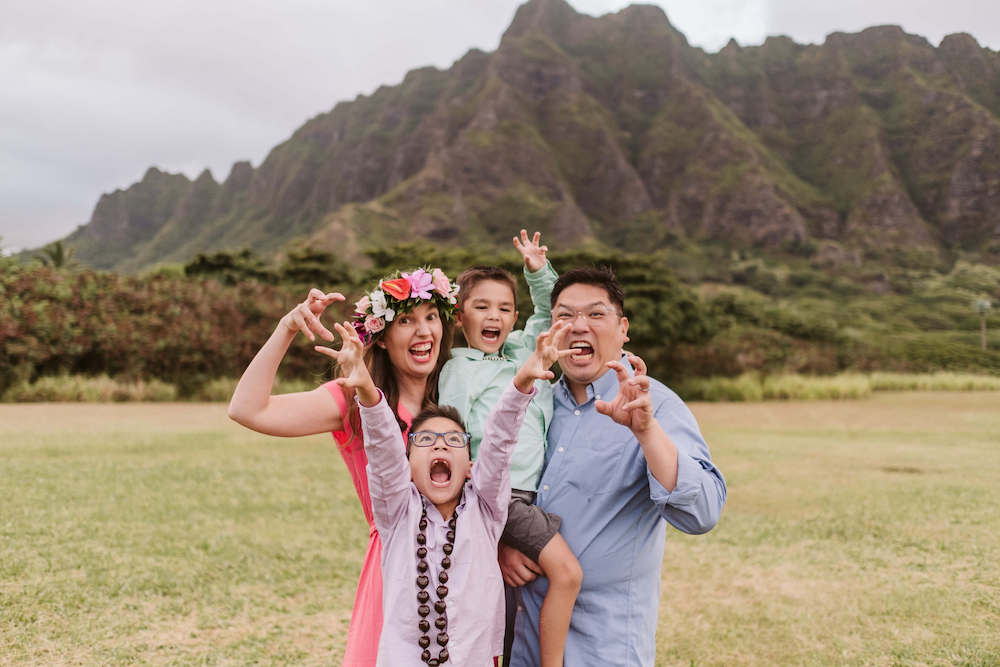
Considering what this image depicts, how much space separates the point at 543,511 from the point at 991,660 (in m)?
3.95

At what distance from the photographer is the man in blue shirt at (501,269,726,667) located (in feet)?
7.03

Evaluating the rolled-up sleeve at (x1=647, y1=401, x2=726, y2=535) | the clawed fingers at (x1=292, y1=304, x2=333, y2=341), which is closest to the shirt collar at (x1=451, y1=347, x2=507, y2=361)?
the clawed fingers at (x1=292, y1=304, x2=333, y2=341)

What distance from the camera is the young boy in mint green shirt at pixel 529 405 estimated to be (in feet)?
7.07

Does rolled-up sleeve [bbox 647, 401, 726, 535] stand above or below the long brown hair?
below

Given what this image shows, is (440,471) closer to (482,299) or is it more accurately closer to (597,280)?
(597,280)

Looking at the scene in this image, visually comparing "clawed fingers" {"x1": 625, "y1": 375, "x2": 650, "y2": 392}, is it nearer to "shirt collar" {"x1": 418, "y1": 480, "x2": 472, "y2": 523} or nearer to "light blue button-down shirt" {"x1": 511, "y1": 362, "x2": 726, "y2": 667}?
"light blue button-down shirt" {"x1": 511, "y1": 362, "x2": 726, "y2": 667}

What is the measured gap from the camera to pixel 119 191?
178250 mm

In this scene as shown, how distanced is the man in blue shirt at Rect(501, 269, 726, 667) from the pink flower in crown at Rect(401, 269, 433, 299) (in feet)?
1.51

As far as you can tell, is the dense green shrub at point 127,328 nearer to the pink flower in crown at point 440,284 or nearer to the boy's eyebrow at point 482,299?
the boy's eyebrow at point 482,299

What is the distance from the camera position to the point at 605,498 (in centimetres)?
223

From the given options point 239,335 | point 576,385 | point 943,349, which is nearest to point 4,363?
point 239,335

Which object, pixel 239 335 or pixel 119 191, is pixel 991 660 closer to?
pixel 239 335

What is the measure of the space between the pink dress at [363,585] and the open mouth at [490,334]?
753mm

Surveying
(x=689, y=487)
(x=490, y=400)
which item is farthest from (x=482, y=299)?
(x=689, y=487)
